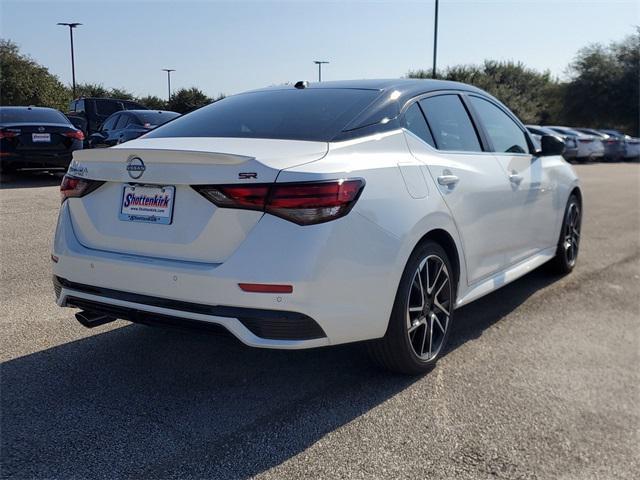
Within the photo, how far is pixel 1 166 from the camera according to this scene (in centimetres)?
1191

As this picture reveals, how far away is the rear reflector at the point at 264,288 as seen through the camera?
9.66 ft

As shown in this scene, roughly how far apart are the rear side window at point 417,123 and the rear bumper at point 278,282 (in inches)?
34.4

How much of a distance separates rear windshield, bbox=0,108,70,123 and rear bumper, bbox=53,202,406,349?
10149 millimetres

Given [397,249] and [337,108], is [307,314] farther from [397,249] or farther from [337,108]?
[337,108]

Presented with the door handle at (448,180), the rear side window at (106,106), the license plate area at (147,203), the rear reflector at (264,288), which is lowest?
the rear reflector at (264,288)

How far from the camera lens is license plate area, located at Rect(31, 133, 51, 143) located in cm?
1200

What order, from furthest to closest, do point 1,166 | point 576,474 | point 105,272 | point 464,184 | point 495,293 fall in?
1. point 1,166
2. point 495,293
3. point 464,184
4. point 105,272
5. point 576,474

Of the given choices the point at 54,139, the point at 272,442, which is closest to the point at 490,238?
the point at 272,442

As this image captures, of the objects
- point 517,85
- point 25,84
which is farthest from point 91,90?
point 517,85

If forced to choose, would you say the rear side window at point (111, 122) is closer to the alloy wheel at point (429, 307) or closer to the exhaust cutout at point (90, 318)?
the exhaust cutout at point (90, 318)

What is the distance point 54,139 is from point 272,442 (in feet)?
34.9

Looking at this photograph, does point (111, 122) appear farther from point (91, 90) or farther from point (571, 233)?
point (91, 90)

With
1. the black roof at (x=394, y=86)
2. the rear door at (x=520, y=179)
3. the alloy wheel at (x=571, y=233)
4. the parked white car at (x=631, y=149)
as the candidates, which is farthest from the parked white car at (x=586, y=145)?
the black roof at (x=394, y=86)

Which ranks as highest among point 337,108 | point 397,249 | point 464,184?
point 337,108
